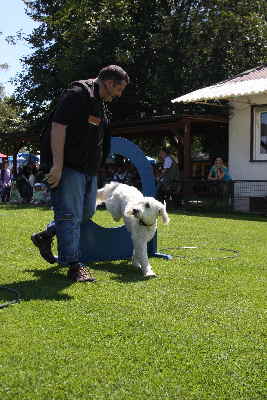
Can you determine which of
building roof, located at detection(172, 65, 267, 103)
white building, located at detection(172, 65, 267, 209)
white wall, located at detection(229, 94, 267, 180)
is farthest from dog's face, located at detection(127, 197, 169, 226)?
white wall, located at detection(229, 94, 267, 180)

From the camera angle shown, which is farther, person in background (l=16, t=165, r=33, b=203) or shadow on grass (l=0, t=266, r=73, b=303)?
person in background (l=16, t=165, r=33, b=203)

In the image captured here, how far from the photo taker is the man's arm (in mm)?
5570

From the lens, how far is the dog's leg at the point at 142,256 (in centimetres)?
633

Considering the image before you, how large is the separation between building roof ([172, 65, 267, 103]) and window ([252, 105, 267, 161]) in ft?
3.13

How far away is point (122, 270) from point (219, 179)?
1047cm

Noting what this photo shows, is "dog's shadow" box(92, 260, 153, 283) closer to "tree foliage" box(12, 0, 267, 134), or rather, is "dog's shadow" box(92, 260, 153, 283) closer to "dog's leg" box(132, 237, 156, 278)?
"dog's leg" box(132, 237, 156, 278)

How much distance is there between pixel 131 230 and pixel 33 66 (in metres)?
21.7

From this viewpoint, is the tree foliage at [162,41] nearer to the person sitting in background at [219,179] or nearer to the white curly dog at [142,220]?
the person sitting in background at [219,179]

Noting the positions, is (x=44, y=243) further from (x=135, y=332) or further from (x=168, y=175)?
(x=168, y=175)

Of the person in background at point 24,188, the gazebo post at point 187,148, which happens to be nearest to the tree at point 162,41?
the gazebo post at point 187,148

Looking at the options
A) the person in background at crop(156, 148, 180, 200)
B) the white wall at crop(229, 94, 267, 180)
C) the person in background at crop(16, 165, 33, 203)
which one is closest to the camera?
the person in background at crop(156, 148, 180, 200)

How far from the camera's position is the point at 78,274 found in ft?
19.2

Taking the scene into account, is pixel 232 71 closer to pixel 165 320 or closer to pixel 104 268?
pixel 104 268

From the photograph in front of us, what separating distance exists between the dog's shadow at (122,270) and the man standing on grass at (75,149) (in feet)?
1.45
